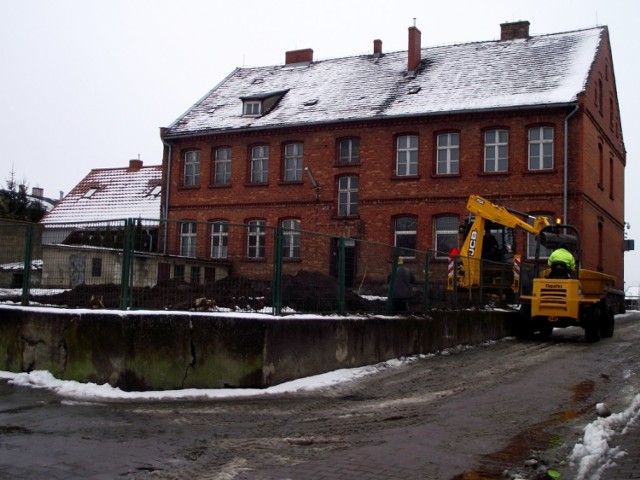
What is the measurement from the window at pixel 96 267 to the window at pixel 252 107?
955 inches

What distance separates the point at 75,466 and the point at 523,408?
5131mm

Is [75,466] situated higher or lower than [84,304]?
lower

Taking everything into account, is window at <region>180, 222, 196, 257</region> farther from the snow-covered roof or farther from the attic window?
the attic window

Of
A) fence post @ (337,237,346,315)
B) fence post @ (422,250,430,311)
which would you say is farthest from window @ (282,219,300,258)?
fence post @ (422,250,430,311)

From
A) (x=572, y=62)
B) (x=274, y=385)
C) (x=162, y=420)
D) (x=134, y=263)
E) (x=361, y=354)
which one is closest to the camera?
(x=162, y=420)

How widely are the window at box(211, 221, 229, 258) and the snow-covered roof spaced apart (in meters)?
19.5

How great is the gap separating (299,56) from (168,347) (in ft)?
103

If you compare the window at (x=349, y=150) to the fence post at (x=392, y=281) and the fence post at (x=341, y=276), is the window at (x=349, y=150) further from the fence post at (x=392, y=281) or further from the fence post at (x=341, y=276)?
the fence post at (x=341, y=276)

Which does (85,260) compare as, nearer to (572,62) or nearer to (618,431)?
(618,431)

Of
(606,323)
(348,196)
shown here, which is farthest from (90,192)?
(606,323)

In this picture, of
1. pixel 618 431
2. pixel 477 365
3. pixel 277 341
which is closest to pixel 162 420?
Result: pixel 277 341

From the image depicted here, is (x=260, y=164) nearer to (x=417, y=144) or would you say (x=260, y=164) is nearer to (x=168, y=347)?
(x=417, y=144)

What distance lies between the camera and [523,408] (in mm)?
8555

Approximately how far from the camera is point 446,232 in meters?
30.0
